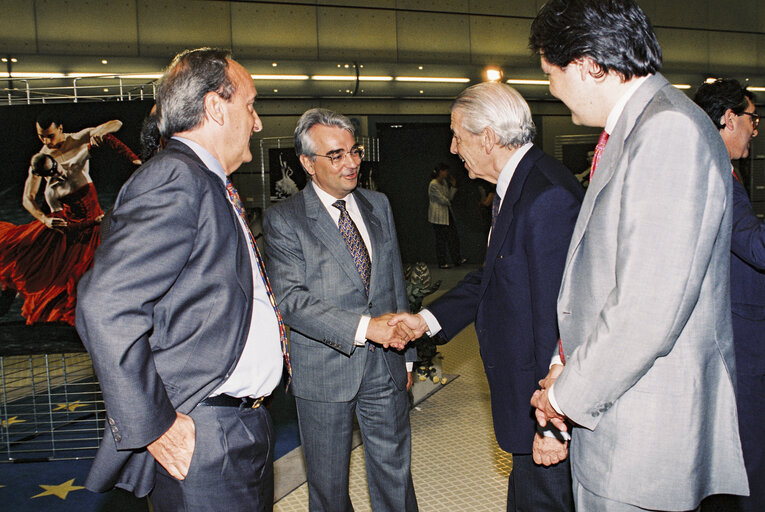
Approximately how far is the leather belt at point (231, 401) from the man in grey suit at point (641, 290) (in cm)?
67

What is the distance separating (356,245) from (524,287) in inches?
32.5

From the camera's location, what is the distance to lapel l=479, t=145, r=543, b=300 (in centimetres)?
193

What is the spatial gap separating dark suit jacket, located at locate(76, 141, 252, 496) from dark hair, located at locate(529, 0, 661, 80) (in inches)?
32.8

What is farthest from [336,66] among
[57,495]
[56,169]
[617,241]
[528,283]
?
[617,241]

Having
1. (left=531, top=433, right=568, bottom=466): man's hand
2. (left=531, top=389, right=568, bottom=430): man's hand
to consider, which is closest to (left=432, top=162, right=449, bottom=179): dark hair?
(left=531, top=433, right=568, bottom=466): man's hand

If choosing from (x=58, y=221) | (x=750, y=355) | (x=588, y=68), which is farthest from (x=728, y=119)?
(x=58, y=221)

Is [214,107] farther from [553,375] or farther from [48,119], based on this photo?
[48,119]

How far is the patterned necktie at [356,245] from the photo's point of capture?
8.24 feet

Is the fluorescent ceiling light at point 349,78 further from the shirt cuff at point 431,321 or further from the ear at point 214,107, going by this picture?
the ear at point 214,107

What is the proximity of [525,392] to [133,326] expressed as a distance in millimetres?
1139

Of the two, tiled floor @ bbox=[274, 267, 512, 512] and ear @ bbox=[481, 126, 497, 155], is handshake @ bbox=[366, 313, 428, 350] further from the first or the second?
tiled floor @ bbox=[274, 267, 512, 512]

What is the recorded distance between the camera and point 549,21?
4.48 feet

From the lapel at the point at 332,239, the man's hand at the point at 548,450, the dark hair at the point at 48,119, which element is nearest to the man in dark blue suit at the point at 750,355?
the man's hand at the point at 548,450

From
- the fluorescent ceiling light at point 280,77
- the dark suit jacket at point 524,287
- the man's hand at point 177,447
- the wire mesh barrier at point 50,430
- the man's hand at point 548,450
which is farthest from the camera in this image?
the fluorescent ceiling light at point 280,77
